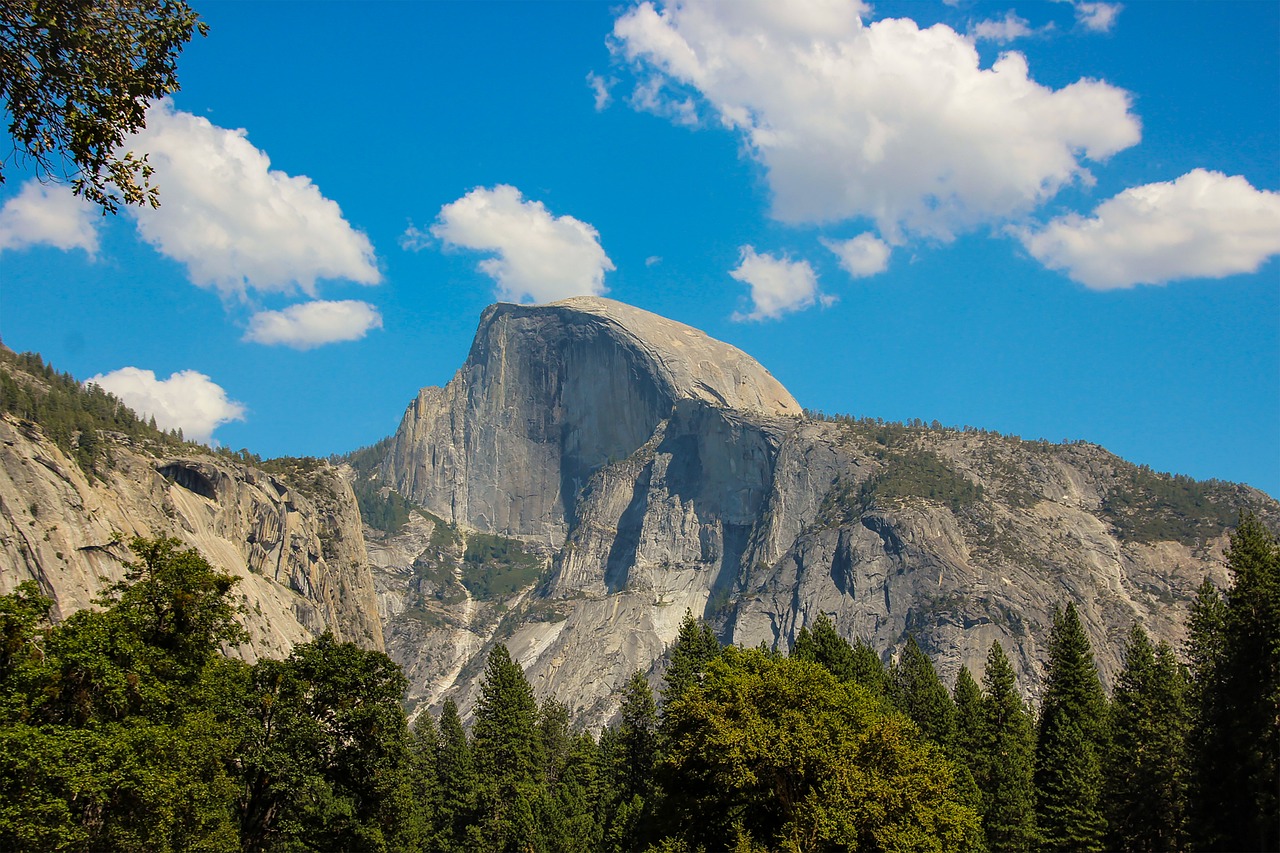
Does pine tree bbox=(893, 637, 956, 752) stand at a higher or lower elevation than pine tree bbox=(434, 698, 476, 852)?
higher

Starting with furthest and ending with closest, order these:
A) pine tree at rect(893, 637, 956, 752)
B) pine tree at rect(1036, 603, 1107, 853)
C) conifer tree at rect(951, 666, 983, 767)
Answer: pine tree at rect(893, 637, 956, 752) → conifer tree at rect(951, 666, 983, 767) → pine tree at rect(1036, 603, 1107, 853)

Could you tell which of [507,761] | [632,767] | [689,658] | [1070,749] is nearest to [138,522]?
[507,761]

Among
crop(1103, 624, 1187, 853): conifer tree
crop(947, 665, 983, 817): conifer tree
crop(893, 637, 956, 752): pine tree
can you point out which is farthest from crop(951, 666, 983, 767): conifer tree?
crop(1103, 624, 1187, 853): conifer tree

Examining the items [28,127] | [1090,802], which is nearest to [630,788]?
[1090,802]

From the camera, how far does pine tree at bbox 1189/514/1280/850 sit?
36.8 metres

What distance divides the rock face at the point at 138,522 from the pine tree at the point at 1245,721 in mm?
58211

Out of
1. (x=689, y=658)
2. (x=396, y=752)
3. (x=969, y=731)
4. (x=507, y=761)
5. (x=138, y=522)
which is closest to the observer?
(x=396, y=752)

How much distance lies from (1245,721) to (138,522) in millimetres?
136356

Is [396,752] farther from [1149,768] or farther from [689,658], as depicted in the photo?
[1149,768]

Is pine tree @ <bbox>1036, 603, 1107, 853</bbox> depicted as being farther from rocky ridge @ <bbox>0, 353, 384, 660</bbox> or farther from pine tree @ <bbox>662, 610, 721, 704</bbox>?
rocky ridge @ <bbox>0, 353, 384, 660</bbox>

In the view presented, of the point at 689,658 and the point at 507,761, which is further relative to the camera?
the point at 507,761

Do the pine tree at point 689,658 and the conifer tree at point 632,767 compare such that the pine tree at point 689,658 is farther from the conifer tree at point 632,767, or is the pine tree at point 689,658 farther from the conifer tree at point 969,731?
the conifer tree at point 969,731

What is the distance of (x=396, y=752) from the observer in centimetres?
4444

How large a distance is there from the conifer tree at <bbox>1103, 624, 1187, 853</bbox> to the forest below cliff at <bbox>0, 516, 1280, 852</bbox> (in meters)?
0.15
